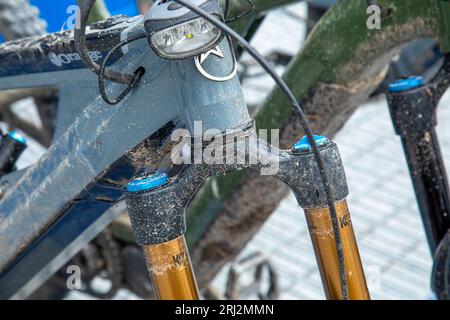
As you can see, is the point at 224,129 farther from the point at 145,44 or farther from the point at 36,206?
the point at 36,206

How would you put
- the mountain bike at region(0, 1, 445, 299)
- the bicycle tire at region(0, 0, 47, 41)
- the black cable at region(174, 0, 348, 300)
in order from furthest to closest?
the bicycle tire at region(0, 0, 47, 41)
the mountain bike at region(0, 1, 445, 299)
the black cable at region(174, 0, 348, 300)

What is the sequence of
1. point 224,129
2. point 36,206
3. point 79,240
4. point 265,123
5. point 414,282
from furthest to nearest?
point 414,282 < point 265,123 < point 79,240 < point 36,206 < point 224,129

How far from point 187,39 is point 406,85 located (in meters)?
0.54

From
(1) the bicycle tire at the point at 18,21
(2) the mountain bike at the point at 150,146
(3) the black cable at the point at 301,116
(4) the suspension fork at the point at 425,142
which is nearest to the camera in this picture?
(3) the black cable at the point at 301,116

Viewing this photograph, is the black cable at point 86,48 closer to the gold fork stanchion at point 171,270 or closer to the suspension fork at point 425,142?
the gold fork stanchion at point 171,270

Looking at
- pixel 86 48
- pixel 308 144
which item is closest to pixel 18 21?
pixel 86 48

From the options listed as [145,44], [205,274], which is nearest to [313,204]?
[145,44]

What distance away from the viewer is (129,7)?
188 cm

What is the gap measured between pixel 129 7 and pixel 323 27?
0.49m

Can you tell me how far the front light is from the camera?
3.45 feet

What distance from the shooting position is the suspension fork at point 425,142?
1.48 metres

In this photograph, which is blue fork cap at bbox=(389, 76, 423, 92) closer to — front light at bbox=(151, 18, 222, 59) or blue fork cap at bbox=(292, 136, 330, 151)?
blue fork cap at bbox=(292, 136, 330, 151)

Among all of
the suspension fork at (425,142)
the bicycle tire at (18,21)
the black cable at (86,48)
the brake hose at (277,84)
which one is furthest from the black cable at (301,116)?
the bicycle tire at (18,21)

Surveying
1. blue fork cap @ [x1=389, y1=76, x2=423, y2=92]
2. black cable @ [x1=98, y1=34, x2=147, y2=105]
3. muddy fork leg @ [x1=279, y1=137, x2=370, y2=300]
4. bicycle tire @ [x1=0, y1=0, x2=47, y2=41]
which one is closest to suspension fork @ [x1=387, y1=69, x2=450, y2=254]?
blue fork cap @ [x1=389, y1=76, x2=423, y2=92]
